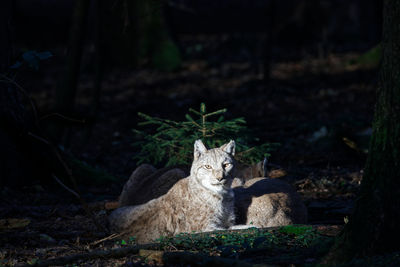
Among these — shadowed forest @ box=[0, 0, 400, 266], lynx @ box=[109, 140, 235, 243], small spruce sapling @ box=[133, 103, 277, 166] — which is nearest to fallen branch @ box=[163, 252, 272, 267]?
shadowed forest @ box=[0, 0, 400, 266]

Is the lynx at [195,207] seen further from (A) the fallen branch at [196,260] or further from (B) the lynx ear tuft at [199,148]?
(A) the fallen branch at [196,260]

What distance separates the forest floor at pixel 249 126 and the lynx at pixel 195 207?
34 cm

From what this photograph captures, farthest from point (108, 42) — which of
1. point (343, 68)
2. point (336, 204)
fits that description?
point (336, 204)

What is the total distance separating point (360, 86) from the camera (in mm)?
17938

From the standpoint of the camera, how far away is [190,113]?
15289 mm

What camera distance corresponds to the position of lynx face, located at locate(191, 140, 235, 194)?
20.2 feet

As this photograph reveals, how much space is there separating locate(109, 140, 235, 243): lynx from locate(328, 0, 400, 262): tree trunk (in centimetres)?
204

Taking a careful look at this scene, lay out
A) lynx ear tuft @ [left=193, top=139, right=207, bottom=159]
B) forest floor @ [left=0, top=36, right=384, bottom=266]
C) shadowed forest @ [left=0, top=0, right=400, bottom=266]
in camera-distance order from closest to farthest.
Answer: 1. shadowed forest @ [left=0, top=0, right=400, bottom=266]
2. forest floor @ [left=0, top=36, right=384, bottom=266]
3. lynx ear tuft @ [left=193, top=139, right=207, bottom=159]

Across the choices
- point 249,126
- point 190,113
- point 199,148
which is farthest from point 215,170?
point 190,113

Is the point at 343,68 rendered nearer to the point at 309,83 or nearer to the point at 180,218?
the point at 309,83

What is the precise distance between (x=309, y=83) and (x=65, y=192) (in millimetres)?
12036

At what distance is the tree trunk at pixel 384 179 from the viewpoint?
4312 mm

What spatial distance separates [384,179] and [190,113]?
1112 cm

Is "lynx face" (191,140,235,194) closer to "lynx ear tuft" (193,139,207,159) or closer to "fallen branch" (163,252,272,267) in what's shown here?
"lynx ear tuft" (193,139,207,159)
